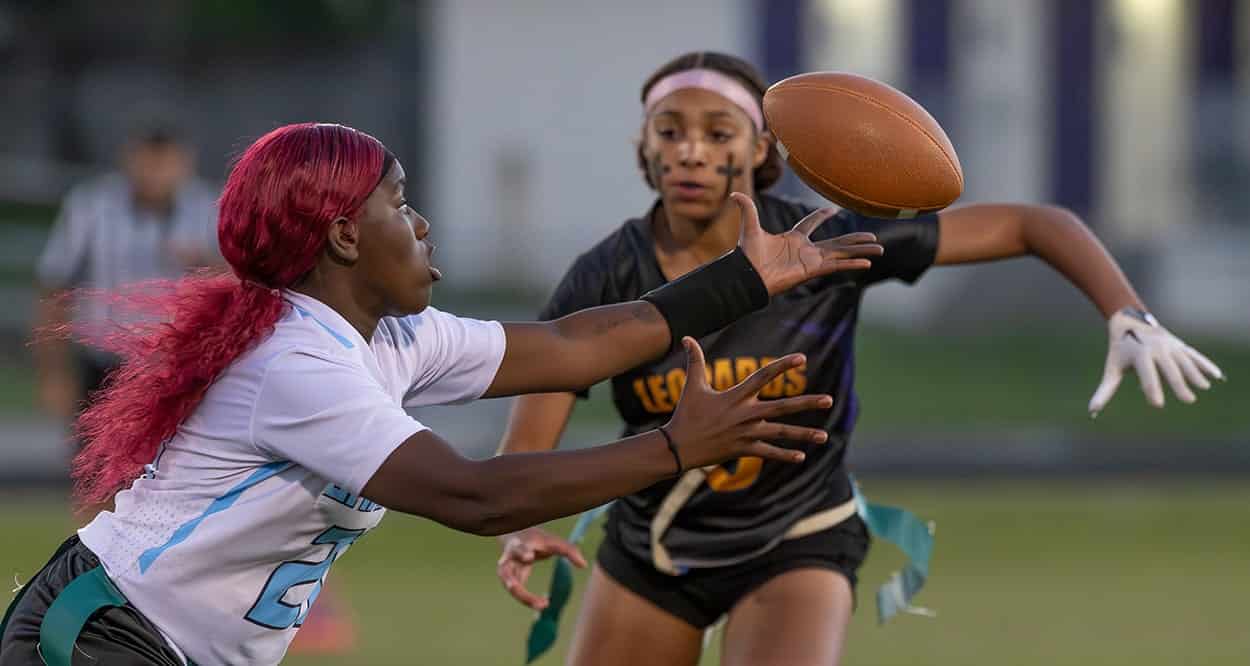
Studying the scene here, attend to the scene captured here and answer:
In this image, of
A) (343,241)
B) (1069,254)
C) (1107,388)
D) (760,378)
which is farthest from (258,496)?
(1069,254)

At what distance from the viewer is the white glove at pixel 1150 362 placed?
450 centimetres

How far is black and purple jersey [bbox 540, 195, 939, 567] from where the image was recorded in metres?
4.96

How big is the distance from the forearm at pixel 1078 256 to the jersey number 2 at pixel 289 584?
2011mm

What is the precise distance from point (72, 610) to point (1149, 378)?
245 cm

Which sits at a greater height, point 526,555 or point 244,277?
point 244,277

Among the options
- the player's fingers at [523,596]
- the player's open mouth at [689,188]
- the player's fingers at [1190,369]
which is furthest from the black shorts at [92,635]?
the player's fingers at [1190,369]

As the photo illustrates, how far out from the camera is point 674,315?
4.25 metres

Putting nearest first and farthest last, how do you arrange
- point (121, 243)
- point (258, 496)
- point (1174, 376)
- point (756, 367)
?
point (258, 496)
point (1174, 376)
point (756, 367)
point (121, 243)

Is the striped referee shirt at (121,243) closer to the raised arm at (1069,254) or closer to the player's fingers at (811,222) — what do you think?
the raised arm at (1069,254)

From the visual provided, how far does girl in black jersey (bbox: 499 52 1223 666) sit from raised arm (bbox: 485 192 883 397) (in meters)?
0.65

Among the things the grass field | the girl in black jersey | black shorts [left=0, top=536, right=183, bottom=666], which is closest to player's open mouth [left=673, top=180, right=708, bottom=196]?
the girl in black jersey

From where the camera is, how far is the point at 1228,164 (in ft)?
74.8

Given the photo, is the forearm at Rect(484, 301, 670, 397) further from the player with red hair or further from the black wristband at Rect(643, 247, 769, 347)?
the player with red hair

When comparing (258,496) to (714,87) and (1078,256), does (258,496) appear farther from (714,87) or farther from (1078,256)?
(1078,256)
